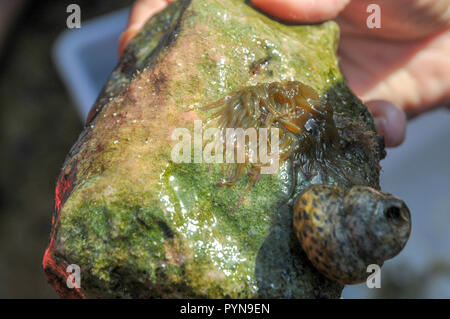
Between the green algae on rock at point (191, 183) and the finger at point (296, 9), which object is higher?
the finger at point (296, 9)

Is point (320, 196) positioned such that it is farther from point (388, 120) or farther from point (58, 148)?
point (58, 148)

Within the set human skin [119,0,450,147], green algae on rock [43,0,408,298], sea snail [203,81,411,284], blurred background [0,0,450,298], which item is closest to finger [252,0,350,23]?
green algae on rock [43,0,408,298]

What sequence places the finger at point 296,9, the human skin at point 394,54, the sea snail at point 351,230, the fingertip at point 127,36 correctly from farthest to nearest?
the human skin at point 394,54, the fingertip at point 127,36, the finger at point 296,9, the sea snail at point 351,230

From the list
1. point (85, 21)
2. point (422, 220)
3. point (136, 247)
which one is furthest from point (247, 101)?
point (85, 21)

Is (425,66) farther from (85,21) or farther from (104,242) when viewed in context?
(85,21)

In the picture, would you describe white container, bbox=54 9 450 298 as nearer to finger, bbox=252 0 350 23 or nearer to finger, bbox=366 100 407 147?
finger, bbox=366 100 407 147

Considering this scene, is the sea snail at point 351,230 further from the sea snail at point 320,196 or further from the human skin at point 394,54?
the human skin at point 394,54

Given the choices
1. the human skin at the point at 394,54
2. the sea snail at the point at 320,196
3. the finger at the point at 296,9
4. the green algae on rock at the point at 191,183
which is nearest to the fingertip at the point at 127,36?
the human skin at the point at 394,54
